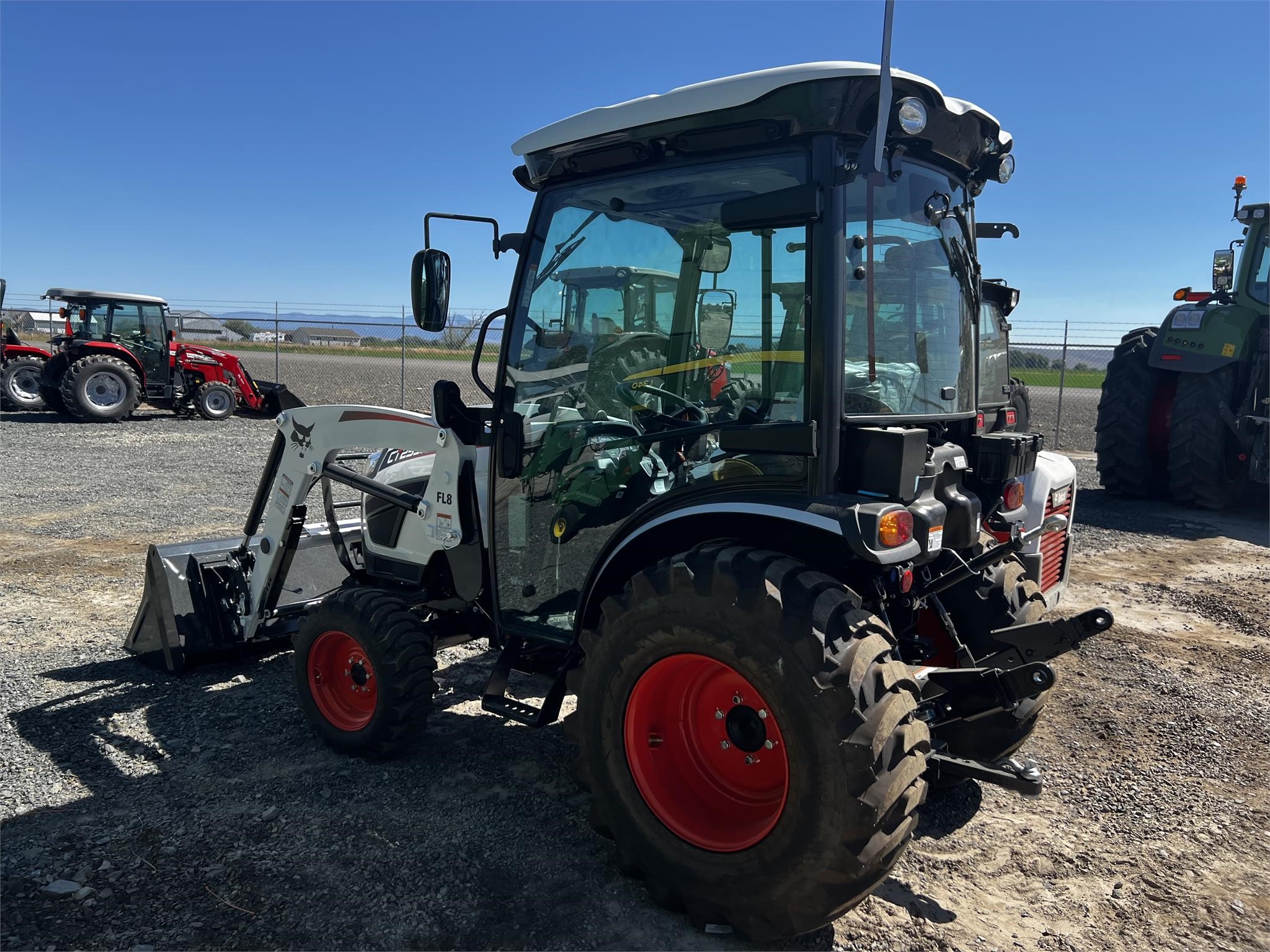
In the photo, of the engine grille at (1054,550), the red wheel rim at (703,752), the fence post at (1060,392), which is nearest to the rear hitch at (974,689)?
the red wheel rim at (703,752)

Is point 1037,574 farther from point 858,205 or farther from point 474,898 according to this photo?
point 474,898

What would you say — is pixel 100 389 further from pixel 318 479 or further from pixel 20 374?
pixel 318 479

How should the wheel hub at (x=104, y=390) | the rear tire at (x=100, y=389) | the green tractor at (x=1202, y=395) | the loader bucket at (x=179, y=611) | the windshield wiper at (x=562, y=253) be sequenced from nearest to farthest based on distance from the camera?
the windshield wiper at (x=562, y=253) → the loader bucket at (x=179, y=611) → the green tractor at (x=1202, y=395) → the rear tire at (x=100, y=389) → the wheel hub at (x=104, y=390)

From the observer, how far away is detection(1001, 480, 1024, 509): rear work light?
3.60m

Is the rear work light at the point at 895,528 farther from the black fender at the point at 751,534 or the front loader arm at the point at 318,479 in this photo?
the front loader arm at the point at 318,479

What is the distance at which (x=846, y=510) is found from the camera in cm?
250

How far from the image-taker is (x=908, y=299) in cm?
300

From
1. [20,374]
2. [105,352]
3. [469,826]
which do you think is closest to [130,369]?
[105,352]

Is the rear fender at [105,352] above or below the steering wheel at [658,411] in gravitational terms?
above

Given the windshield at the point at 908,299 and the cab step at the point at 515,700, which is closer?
the windshield at the point at 908,299

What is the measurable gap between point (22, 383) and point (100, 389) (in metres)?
2.11

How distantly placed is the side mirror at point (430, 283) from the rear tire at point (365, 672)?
121 centimetres

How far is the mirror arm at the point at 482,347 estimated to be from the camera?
3.46 meters

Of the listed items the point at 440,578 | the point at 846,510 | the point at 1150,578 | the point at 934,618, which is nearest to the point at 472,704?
the point at 440,578
